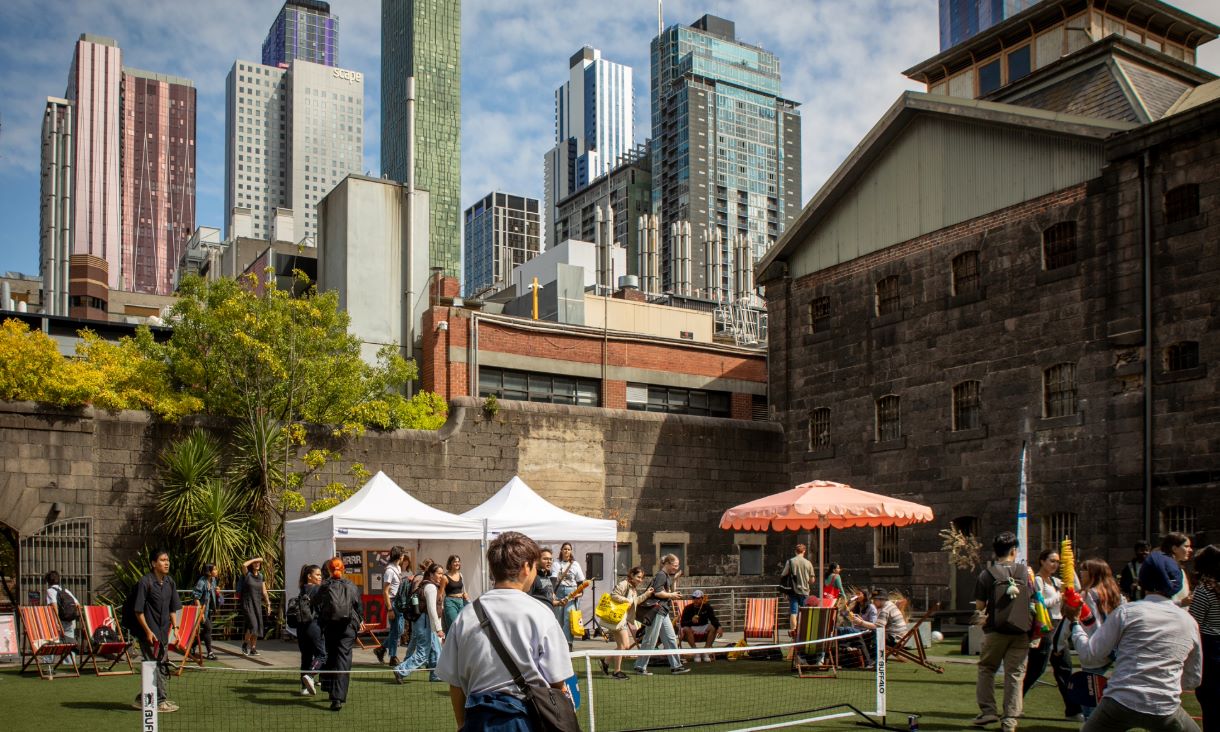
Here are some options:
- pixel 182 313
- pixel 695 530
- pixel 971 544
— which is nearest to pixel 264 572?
pixel 182 313

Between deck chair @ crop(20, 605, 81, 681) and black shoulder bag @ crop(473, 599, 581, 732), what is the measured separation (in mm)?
11845

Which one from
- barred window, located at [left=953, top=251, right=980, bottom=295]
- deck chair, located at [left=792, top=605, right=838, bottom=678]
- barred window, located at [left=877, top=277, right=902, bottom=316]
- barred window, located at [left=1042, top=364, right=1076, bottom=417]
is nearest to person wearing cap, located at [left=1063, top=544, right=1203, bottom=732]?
deck chair, located at [left=792, top=605, right=838, bottom=678]

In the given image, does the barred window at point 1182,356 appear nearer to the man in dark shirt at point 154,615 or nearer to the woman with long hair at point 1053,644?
the woman with long hair at point 1053,644

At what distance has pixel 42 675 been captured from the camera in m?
15.6

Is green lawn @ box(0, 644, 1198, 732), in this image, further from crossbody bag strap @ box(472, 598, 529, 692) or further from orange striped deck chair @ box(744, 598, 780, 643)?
crossbody bag strap @ box(472, 598, 529, 692)

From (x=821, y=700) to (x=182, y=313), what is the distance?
663 inches

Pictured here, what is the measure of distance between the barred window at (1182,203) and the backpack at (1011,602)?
1392 centimetres

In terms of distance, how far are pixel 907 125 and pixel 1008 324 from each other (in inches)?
224

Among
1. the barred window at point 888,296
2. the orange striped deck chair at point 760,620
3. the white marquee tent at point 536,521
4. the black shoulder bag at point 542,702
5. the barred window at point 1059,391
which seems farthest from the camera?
the barred window at point 888,296

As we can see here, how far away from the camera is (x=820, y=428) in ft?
99.2

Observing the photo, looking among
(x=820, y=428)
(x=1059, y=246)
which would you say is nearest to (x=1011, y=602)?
(x=1059, y=246)

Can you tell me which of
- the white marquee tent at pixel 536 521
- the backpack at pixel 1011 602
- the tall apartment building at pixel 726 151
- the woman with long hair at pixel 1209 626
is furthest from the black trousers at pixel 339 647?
the tall apartment building at pixel 726 151

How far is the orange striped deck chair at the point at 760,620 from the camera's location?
18562mm

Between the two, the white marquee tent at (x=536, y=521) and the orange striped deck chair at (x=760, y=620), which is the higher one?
the white marquee tent at (x=536, y=521)
